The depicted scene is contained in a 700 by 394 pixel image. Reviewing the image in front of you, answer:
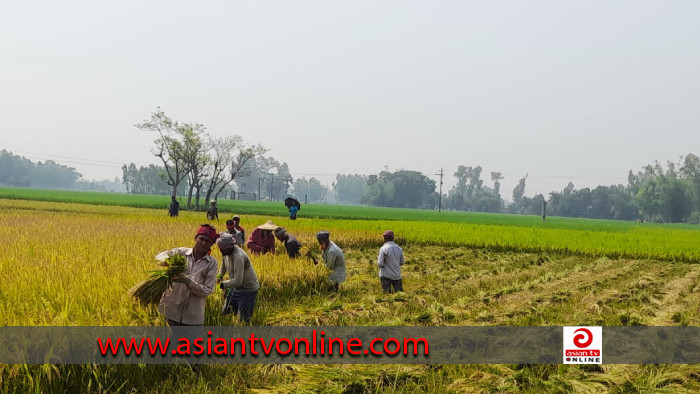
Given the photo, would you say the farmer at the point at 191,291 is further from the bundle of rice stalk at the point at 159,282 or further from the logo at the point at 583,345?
the logo at the point at 583,345

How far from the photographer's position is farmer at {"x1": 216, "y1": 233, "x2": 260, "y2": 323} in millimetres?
5547

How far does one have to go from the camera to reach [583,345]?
18.8 feet

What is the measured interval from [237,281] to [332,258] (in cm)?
318

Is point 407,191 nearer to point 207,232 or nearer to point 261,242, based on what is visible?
point 261,242

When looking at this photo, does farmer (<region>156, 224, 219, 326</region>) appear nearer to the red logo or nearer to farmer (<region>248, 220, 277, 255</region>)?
the red logo

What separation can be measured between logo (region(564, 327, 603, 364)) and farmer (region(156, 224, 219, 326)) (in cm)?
412

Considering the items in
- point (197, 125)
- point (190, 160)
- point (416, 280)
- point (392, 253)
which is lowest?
point (416, 280)

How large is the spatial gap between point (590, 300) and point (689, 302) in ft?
7.03

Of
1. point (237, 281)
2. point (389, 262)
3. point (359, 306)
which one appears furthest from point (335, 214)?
point (237, 281)

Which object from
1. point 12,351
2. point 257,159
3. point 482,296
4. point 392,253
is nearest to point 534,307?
point 482,296

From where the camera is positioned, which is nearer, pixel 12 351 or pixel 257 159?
pixel 12 351

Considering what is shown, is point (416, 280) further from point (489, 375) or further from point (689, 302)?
point (489, 375)

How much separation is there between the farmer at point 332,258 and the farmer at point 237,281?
2.58 m

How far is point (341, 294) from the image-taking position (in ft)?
29.7
